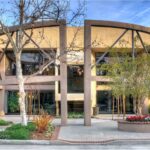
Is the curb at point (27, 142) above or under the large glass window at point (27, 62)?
under

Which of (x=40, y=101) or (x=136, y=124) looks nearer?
(x=136, y=124)

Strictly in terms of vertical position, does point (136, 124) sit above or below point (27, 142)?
above

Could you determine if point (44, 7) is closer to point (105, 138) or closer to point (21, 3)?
point (21, 3)

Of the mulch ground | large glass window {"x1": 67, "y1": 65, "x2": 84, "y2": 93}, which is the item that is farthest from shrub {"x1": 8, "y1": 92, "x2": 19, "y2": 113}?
the mulch ground

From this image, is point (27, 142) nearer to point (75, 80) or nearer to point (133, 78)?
point (133, 78)

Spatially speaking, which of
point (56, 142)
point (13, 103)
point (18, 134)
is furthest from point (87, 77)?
point (13, 103)

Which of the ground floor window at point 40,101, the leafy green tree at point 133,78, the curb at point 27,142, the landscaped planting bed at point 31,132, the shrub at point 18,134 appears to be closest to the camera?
the curb at point 27,142

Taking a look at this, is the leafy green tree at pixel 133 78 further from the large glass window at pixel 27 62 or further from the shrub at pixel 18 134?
the large glass window at pixel 27 62

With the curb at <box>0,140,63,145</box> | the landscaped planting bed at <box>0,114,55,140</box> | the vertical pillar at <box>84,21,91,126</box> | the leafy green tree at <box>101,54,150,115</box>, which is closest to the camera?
the curb at <box>0,140,63,145</box>

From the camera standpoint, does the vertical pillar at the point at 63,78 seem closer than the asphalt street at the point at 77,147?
No

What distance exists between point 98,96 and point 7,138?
28.0 m

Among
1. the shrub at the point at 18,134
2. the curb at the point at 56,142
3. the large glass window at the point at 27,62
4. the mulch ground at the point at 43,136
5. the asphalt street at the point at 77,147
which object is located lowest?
the asphalt street at the point at 77,147

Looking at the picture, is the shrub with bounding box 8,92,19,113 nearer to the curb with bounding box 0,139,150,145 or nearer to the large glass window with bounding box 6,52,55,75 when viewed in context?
the large glass window with bounding box 6,52,55,75

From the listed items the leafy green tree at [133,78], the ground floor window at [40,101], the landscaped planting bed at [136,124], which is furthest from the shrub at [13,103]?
the landscaped planting bed at [136,124]
